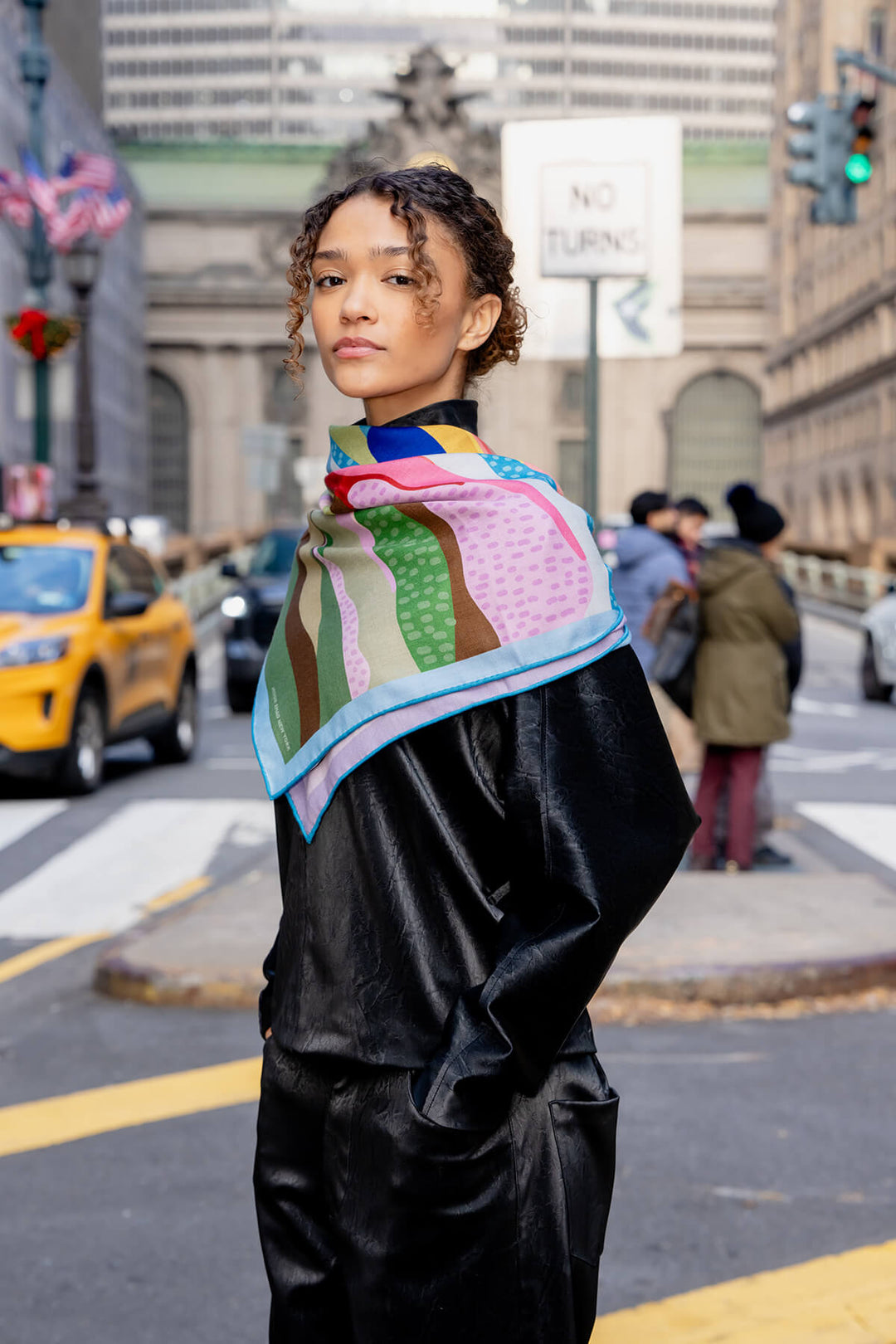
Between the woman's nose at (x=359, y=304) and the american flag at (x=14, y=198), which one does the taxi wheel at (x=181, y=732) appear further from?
the woman's nose at (x=359, y=304)

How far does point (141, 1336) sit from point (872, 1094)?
2.39m

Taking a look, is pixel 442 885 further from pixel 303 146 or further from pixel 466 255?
pixel 303 146

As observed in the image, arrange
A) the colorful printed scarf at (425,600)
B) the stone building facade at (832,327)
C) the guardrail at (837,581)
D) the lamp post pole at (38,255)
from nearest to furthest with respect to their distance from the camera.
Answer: the colorful printed scarf at (425,600)
the lamp post pole at (38,255)
the guardrail at (837,581)
the stone building facade at (832,327)

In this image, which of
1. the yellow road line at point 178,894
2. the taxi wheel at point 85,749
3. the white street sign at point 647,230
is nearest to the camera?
the white street sign at point 647,230

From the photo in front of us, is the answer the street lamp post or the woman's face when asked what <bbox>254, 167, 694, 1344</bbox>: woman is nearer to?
the woman's face

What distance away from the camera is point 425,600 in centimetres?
190

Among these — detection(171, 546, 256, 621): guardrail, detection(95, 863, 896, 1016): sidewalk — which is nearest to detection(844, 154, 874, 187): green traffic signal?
detection(95, 863, 896, 1016): sidewalk

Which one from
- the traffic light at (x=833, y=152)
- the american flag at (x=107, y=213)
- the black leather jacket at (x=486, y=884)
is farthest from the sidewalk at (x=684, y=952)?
the american flag at (x=107, y=213)

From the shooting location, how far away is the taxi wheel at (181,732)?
1291 cm

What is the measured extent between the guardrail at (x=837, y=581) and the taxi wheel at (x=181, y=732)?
15183 mm

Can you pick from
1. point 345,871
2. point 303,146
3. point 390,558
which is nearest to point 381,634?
point 390,558

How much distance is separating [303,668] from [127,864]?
23.0ft

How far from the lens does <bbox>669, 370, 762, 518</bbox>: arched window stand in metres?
72.8

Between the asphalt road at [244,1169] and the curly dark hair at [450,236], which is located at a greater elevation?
the curly dark hair at [450,236]
